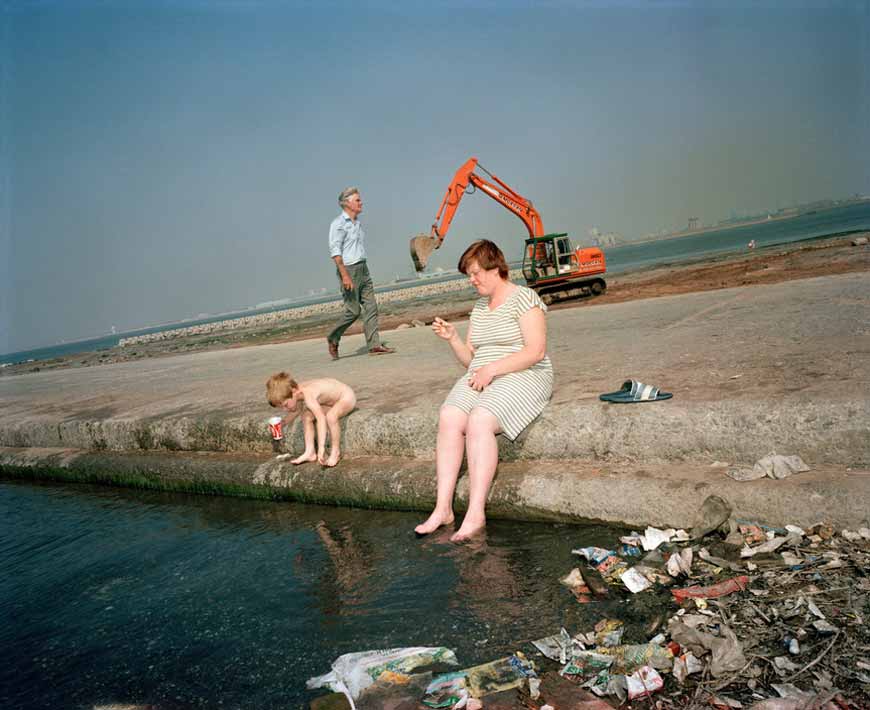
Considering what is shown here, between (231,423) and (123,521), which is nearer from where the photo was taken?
(123,521)

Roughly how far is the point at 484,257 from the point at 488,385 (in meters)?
0.76

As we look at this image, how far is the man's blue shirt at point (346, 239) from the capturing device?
7.13 m

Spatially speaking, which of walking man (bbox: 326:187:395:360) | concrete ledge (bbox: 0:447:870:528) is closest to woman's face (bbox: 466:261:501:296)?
concrete ledge (bbox: 0:447:870:528)

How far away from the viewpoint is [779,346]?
400 cm

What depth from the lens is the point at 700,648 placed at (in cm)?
197

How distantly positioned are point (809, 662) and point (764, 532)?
2.80 ft

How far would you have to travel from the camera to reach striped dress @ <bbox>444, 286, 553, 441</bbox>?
3379mm

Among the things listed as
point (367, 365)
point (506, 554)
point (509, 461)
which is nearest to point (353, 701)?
point (506, 554)

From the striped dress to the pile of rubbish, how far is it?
3.37 feet

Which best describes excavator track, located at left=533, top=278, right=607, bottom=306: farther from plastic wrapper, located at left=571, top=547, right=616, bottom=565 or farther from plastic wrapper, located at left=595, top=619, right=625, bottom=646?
plastic wrapper, located at left=595, top=619, right=625, bottom=646

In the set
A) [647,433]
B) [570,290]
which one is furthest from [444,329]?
[570,290]

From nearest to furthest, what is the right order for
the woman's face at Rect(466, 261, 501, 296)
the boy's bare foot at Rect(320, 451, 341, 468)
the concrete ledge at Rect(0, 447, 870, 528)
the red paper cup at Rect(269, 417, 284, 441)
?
the concrete ledge at Rect(0, 447, 870, 528)
the woman's face at Rect(466, 261, 501, 296)
the boy's bare foot at Rect(320, 451, 341, 468)
the red paper cup at Rect(269, 417, 284, 441)

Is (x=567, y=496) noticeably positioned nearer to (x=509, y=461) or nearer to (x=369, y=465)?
(x=509, y=461)

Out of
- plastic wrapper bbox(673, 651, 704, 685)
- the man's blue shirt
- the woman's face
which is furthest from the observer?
the man's blue shirt
